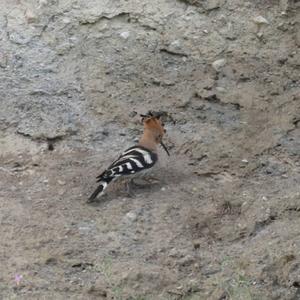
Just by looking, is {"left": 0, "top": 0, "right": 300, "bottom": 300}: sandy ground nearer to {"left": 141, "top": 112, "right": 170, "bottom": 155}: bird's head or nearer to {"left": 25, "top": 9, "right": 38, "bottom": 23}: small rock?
{"left": 25, "top": 9, "right": 38, "bottom": 23}: small rock

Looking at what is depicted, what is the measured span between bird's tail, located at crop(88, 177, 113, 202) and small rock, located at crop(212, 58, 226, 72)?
1502mm

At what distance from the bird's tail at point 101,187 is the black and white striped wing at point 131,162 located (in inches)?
0.8

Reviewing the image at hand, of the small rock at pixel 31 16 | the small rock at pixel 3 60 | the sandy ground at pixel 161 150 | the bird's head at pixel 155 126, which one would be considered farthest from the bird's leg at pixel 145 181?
the small rock at pixel 31 16

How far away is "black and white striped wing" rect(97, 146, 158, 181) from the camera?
23.2 ft

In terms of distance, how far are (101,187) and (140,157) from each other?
44cm

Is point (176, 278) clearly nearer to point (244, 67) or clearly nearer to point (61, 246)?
point (61, 246)

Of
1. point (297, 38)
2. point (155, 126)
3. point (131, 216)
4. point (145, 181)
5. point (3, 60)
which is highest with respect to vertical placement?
point (297, 38)

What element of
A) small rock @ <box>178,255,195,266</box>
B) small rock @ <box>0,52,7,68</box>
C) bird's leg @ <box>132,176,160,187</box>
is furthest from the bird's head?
small rock @ <box>178,255,195,266</box>

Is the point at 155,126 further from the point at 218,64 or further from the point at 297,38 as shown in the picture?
the point at 297,38

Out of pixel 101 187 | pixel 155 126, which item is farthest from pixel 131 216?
pixel 155 126

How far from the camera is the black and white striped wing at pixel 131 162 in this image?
7.06m

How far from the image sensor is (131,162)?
7195mm

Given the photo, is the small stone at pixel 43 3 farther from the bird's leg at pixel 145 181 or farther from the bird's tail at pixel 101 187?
the bird's tail at pixel 101 187

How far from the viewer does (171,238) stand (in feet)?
21.4
